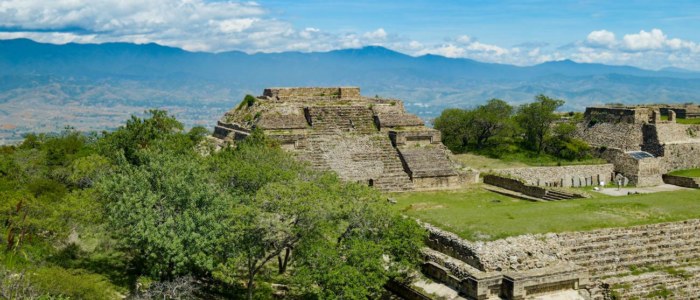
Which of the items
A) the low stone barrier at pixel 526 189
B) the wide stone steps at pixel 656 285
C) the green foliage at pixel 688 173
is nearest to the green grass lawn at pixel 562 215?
the wide stone steps at pixel 656 285

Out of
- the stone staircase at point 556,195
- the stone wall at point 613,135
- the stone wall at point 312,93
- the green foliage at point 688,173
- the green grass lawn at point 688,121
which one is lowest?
the green foliage at point 688,173

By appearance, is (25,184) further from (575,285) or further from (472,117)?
(472,117)

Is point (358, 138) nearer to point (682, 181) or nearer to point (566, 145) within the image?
point (566, 145)

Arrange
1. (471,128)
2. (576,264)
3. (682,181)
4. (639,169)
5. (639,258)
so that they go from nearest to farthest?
(576,264) → (639,258) → (682,181) → (639,169) → (471,128)

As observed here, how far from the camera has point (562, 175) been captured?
34.0 metres

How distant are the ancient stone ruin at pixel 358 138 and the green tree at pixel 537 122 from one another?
9296mm

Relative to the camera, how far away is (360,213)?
1736 centimetres

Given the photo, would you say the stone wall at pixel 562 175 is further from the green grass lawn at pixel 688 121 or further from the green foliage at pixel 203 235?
the green foliage at pixel 203 235

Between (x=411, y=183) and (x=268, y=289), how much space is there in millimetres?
12673

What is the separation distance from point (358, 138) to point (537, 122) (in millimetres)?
13343

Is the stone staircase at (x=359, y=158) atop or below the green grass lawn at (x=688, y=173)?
atop

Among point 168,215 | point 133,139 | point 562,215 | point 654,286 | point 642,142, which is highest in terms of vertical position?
point 133,139

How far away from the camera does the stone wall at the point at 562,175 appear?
33.2 metres

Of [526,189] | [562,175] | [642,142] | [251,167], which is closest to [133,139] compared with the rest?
[251,167]
